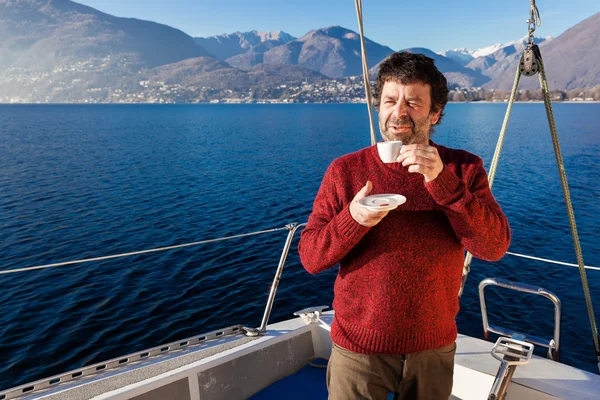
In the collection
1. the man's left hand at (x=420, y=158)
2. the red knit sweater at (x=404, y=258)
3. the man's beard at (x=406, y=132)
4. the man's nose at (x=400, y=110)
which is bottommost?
the red knit sweater at (x=404, y=258)

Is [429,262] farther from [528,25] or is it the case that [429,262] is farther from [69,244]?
[69,244]

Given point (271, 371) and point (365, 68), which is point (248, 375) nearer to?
point (271, 371)

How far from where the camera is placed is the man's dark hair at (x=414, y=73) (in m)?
1.65

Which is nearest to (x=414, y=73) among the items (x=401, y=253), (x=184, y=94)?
(x=401, y=253)

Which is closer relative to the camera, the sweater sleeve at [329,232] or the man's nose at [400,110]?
the sweater sleeve at [329,232]

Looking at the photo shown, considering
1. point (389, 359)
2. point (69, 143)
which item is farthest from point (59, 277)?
point (69, 143)

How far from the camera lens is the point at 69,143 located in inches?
1439

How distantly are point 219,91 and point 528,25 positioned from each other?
636ft

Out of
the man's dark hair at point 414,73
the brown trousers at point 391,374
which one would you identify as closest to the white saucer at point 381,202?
the man's dark hair at point 414,73

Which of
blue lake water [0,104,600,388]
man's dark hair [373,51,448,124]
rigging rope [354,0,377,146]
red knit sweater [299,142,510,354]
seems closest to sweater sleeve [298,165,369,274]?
red knit sweater [299,142,510,354]

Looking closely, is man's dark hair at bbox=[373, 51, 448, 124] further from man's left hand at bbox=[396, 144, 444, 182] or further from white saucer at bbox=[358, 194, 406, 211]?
A: white saucer at bbox=[358, 194, 406, 211]

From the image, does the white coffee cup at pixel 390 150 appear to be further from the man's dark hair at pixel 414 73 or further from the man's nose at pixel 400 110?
the man's dark hair at pixel 414 73

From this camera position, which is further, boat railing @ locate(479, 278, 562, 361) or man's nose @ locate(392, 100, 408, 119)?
boat railing @ locate(479, 278, 562, 361)

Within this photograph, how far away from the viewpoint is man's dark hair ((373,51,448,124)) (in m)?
1.65
